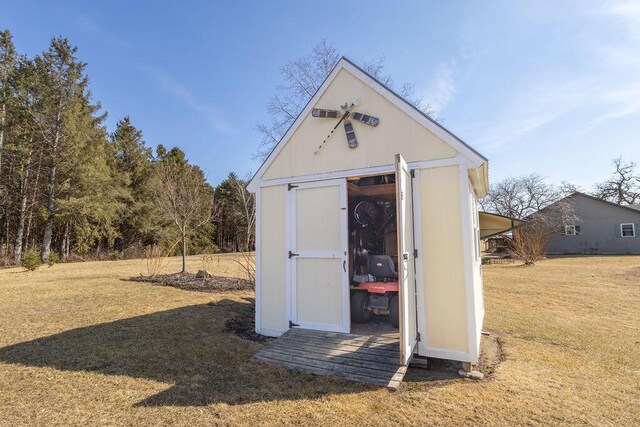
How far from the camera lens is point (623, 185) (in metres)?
34.3

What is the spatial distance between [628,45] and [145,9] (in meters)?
11.3

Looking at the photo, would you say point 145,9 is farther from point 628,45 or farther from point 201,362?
point 628,45

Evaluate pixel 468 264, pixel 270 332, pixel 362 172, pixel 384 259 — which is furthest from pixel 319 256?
pixel 468 264

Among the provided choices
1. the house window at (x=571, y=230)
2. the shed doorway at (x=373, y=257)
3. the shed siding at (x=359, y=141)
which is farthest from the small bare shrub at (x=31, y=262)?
the house window at (x=571, y=230)

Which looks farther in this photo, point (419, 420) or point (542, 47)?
point (542, 47)

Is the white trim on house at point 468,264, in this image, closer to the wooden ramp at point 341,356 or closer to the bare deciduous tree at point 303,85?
the wooden ramp at point 341,356

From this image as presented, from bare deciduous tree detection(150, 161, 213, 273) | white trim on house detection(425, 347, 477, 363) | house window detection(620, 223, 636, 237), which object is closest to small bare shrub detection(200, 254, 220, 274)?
bare deciduous tree detection(150, 161, 213, 273)

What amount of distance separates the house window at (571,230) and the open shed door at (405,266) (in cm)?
2796

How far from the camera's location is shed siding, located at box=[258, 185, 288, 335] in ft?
18.0

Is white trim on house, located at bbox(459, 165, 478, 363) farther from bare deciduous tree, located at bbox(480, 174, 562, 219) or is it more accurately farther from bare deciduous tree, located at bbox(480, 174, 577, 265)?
bare deciduous tree, located at bbox(480, 174, 562, 219)

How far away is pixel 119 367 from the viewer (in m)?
4.32

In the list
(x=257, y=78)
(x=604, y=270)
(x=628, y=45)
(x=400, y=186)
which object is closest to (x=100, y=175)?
(x=257, y=78)

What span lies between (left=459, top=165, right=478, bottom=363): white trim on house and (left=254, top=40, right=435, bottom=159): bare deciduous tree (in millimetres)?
12112

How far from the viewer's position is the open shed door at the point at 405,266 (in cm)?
361
